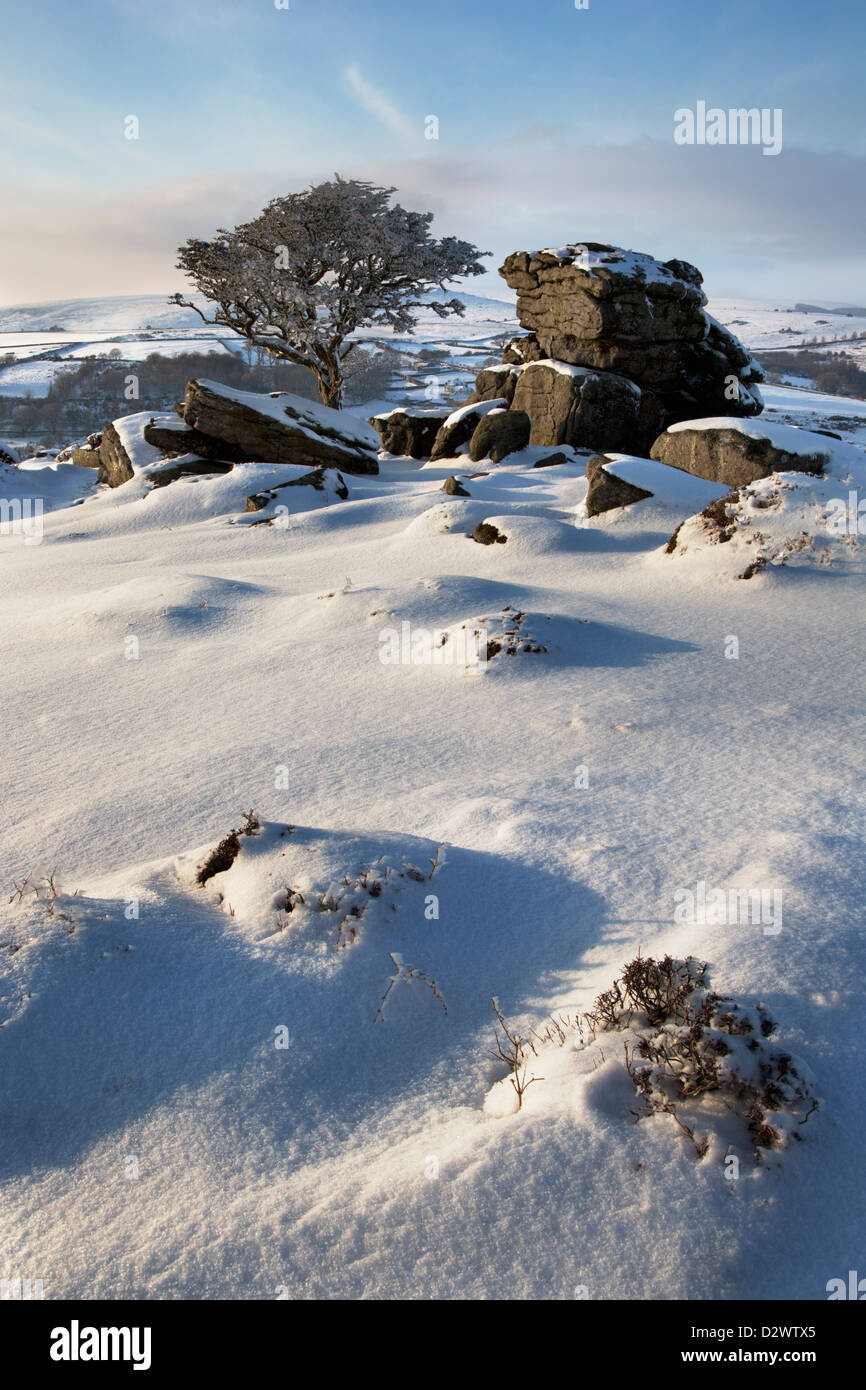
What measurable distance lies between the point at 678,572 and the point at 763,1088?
7.87 metres

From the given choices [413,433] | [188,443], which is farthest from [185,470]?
[413,433]

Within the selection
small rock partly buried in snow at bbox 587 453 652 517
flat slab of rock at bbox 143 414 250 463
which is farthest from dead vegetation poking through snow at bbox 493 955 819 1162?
flat slab of rock at bbox 143 414 250 463

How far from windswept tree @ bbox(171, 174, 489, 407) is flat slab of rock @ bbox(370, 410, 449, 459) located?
20.2 ft

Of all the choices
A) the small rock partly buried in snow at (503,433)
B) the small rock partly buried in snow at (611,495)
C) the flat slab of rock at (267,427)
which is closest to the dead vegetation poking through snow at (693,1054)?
the small rock partly buried in snow at (611,495)

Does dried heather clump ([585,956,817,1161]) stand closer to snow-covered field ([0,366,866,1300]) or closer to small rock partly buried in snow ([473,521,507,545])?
snow-covered field ([0,366,866,1300])

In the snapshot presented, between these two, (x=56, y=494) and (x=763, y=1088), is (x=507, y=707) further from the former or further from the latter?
(x=56, y=494)

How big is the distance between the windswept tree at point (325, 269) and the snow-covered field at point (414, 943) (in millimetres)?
24154

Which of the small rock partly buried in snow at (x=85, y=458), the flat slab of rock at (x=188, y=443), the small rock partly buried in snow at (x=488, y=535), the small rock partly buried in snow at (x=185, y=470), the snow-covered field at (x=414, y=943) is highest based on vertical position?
the small rock partly buried in snow at (x=85, y=458)

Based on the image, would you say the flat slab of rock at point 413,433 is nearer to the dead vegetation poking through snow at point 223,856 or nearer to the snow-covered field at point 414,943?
the snow-covered field at point 414,943

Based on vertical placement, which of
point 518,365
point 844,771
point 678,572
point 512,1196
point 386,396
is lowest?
point 512,1196

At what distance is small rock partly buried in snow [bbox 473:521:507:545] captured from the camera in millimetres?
10930

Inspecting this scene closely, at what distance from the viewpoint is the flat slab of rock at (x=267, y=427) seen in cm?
1819

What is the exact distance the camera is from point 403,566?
35.4ft
